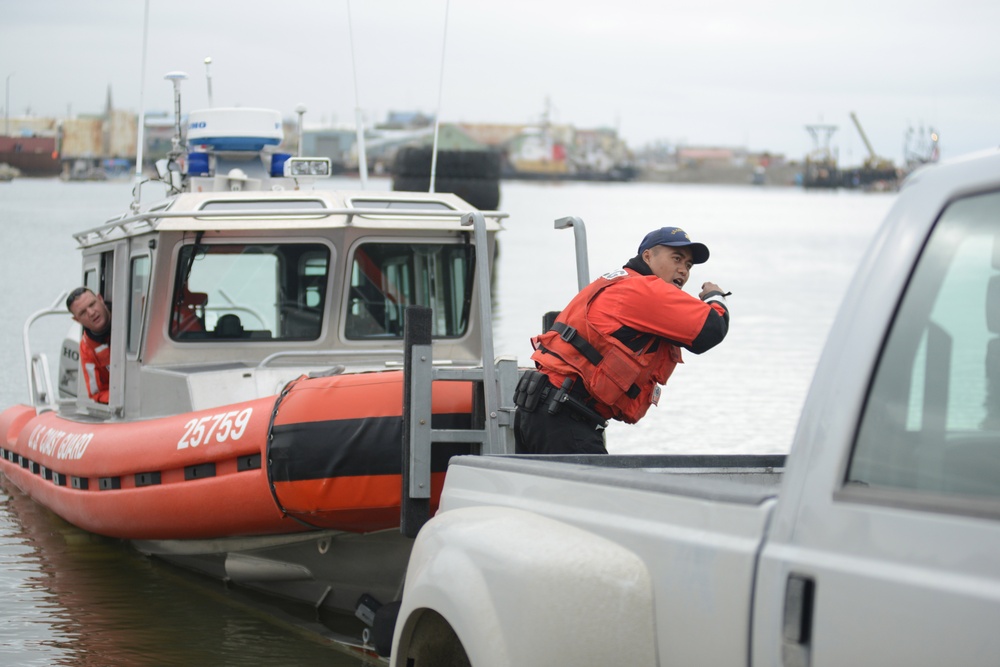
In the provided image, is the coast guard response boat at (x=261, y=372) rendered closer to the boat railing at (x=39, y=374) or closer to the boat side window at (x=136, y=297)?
the boat side window at (x=136, y=297)

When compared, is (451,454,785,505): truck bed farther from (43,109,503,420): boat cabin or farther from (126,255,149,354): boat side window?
(126,255,149,354): boat side window

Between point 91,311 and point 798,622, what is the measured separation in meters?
7.51

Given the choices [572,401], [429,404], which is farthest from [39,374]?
[572,401]

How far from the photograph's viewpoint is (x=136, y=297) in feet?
28.1

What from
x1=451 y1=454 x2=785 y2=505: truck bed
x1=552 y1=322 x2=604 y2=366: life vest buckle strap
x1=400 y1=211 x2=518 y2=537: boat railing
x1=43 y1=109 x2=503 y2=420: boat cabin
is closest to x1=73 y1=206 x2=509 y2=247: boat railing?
x1=43 y1=109 x2=503 y2=420: boat cabin

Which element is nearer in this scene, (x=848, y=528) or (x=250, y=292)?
(x=848, y=528)

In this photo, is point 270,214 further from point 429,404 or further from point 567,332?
point 567,332

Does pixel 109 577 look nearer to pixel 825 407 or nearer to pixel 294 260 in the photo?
pixel 294 260

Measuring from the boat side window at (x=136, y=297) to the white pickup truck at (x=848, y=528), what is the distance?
5987 mm

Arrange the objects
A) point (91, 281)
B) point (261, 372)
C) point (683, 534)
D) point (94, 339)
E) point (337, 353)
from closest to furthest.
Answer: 1. point (683, 534)
2. point (261, 372)
3. point (337, 353)
4. point (94, 339)
5. point (91, 281)

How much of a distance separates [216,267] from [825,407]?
660 cm

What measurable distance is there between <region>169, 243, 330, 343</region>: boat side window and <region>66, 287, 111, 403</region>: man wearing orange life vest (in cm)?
88

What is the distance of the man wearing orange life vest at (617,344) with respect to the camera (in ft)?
15.5

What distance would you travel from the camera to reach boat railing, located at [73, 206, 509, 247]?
794 cm
